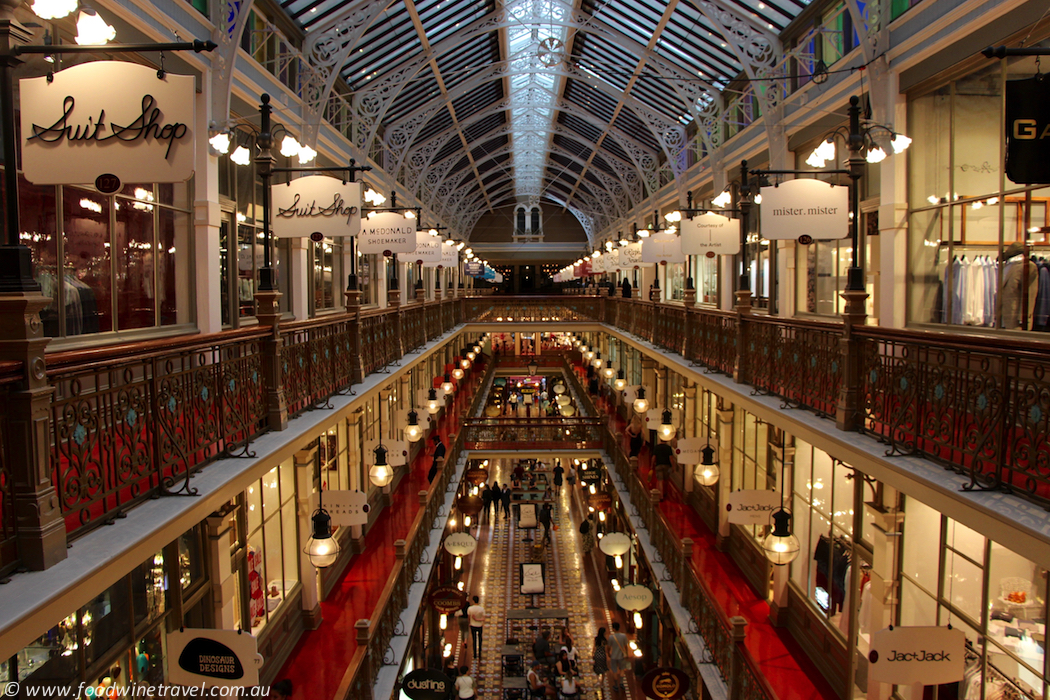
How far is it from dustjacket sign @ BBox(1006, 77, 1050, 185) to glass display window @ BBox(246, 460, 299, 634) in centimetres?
871

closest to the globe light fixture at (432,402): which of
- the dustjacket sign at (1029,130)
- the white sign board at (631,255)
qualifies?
the white sign board at (631,255)

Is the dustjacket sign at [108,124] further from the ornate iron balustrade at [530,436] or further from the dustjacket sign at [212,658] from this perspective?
the ornate iron balustrade at [530,436]

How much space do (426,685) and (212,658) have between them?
231 inches

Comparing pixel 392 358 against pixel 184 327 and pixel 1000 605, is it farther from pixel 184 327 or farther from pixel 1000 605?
pixel 1000 605

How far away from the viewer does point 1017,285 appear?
8281mm

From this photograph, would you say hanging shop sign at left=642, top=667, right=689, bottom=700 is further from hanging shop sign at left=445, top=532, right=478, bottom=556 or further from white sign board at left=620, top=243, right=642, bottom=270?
white sign board at left=620, top=243, right=642, bottom=270

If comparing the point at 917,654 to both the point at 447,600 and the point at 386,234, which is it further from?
the point at 447,600

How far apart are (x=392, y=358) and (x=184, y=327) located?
5.06 metres

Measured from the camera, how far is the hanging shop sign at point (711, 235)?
14.2 meters

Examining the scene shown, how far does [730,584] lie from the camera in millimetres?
13188

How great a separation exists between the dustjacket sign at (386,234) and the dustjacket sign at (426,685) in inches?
305

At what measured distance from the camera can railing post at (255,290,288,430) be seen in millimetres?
7566

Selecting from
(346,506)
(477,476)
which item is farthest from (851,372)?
(477,476)

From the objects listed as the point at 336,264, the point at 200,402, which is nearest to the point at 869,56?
the point at 200,402
